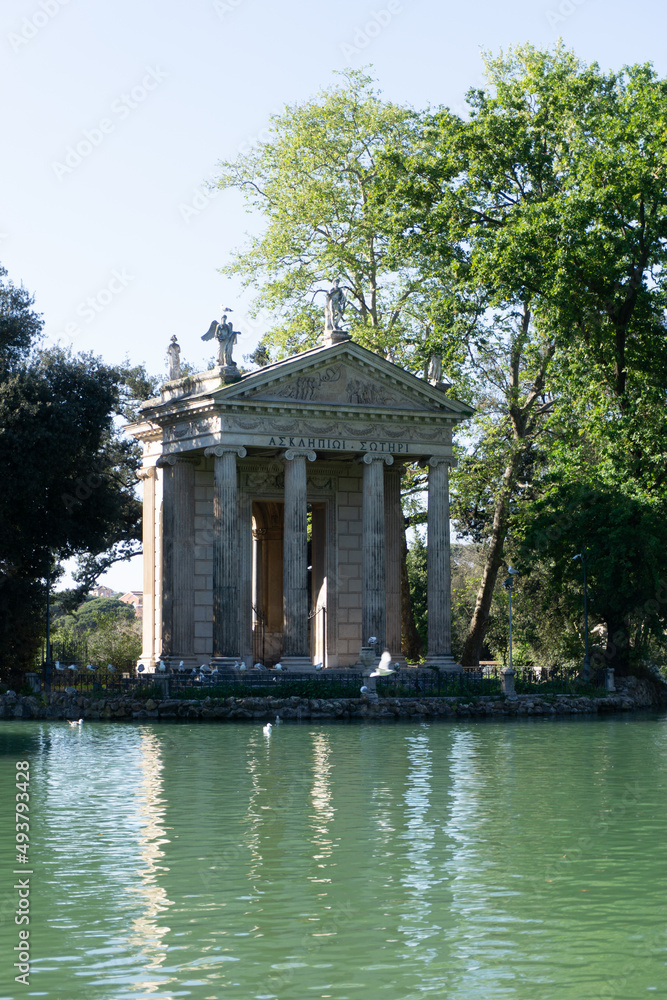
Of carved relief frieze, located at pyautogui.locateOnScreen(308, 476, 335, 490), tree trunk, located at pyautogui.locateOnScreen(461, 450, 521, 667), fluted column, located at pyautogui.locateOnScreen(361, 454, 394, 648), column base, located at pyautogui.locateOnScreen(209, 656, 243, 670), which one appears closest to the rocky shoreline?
column base, located at pyautogui.locateOnScreen(209, 656, 243, 670)

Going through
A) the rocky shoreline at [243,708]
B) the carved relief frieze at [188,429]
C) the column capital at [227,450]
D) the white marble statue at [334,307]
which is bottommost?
the rocky shoreline at [243,708]

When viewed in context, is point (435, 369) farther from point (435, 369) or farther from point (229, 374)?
point (229, 374)

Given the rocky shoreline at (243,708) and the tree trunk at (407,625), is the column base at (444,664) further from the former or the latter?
the tree trunk at (407,625)

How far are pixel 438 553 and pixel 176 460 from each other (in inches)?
399

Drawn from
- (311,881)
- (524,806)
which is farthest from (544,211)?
(311,881)

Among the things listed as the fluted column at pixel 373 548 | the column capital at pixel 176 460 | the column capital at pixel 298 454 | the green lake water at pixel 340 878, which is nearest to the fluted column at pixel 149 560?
the column capital at pixel 176 460

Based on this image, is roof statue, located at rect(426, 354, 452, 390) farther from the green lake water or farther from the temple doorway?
the green lake water

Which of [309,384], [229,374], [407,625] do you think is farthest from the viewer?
[407,625]

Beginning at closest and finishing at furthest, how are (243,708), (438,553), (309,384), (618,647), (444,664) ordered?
(243,708)
(309,384)
(444,664)
(438,553)
(618,647)

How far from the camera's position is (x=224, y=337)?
154 feet

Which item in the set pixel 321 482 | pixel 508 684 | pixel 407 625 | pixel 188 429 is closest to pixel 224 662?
pixel 188 429

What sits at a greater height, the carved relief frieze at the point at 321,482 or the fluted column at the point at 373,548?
the carved relief frieze at the point at 321,482

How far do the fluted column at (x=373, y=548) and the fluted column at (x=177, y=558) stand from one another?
6.34 m

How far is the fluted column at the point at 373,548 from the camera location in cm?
4816
